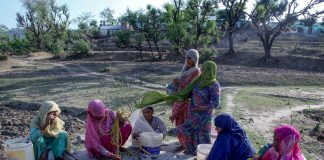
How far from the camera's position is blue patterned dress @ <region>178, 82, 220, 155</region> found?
Answer: 520cm

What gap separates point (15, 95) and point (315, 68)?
14322 mm

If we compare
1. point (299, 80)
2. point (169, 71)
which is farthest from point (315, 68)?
point (169, 71)

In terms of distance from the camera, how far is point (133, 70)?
1823 centimetres

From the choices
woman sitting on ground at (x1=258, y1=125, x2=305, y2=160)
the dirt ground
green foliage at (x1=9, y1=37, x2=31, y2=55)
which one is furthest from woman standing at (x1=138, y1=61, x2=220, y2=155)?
green foliage at (x1=9, y1=37, x2=31, y2=55)

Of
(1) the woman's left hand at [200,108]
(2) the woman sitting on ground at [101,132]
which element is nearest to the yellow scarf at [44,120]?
(2) the woman sitting on ground at [101,132]

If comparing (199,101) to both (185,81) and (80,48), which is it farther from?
(80,48)

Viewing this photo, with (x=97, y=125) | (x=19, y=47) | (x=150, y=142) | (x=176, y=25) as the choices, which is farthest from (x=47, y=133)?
(x=19, y=47)

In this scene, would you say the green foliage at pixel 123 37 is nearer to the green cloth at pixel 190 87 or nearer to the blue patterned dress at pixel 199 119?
the green cloth at pixel 190 87

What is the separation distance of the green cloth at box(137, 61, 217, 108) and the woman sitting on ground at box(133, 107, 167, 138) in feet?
0.42

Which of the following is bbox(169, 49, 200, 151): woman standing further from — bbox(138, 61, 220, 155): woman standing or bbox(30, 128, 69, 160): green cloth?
bbox(30, 128, 69, 160): green cloth

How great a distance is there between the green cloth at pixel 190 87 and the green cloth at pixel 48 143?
1.28m

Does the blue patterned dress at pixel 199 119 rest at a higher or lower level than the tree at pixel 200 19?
lower

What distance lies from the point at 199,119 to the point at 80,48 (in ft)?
76.3

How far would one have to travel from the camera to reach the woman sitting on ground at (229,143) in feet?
13.6
